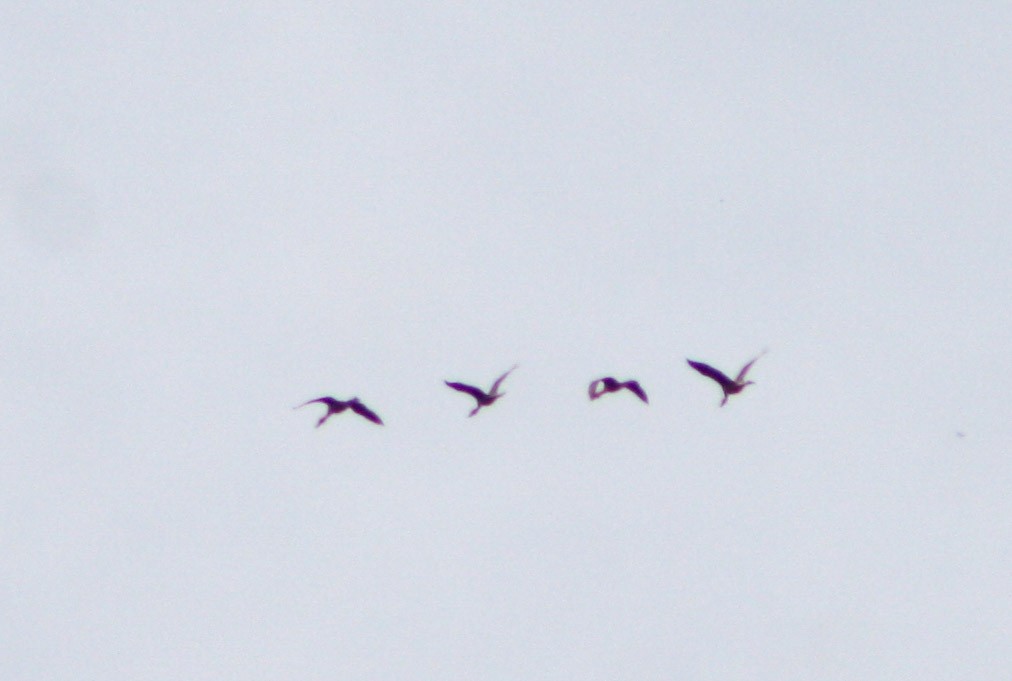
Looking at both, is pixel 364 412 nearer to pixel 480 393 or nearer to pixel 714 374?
pixel 480 393

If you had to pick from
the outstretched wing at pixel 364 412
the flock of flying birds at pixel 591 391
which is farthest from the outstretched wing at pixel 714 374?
the outstretched wing at pixel 364 412

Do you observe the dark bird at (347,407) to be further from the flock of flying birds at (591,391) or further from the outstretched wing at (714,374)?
the outstretched wing at (714,374)

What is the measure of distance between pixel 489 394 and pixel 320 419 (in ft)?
14.8

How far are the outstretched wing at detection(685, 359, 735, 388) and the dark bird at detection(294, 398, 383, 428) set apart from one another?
8288mm

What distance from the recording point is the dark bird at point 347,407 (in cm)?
4119

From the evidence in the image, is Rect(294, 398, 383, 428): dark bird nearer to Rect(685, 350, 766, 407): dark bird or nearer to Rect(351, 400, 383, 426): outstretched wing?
Rect(351, 400, 383, 426): outstretched wing

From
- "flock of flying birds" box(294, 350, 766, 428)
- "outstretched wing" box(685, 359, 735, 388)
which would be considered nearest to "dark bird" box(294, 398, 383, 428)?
"flock of flying birds" box(294, 350, 766, 428)

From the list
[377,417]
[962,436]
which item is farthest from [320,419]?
[962,436]

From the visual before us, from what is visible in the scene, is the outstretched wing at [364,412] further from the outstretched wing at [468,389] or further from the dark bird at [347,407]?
the outstretched wing at [468,389]

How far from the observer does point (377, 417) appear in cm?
4128

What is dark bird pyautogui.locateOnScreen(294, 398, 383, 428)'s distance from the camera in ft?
135

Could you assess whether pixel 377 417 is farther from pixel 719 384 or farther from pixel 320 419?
pixel 719 384

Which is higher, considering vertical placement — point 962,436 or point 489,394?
point 962,436

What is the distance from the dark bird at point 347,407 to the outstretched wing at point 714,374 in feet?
27.2
